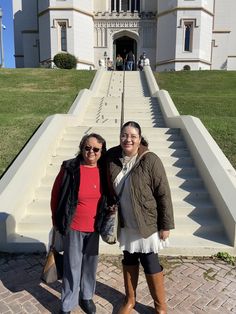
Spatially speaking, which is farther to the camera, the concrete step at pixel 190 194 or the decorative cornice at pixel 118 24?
the decorative cornice at pixel 118 24

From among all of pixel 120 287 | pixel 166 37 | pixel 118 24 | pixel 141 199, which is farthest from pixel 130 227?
pixel 118 24

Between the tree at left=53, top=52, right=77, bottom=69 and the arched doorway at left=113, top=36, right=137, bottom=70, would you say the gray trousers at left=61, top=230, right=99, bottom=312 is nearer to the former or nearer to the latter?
the tree at left=53, top=52, right=77, bottom=69

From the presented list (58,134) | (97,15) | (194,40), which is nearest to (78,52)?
(97,15)

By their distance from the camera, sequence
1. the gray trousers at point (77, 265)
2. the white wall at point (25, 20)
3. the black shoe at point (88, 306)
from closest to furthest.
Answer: the gray trousers at point (77, 265) < the black shoe at point (88, 306) < the white wall at point (25, 20)

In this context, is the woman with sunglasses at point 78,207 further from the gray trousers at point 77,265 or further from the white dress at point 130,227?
the white dress at point 130,227

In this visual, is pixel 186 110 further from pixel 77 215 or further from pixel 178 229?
pixel 77 215

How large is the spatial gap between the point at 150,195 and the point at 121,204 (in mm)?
282

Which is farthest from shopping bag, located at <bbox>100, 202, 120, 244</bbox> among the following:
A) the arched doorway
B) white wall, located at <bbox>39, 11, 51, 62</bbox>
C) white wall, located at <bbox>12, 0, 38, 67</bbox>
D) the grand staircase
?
white wall, located at <bbox>12, 0, 38, 67</bbox>

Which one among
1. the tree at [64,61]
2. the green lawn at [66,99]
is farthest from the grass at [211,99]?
the tree at [64,61]

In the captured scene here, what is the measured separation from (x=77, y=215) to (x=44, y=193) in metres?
2.90

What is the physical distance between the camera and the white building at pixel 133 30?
29828mm

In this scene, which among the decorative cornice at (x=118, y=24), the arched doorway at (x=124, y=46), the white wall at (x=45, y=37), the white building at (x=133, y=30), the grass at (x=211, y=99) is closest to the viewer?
the grass at (x=211, y=99)

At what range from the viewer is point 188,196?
598cm

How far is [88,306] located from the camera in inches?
136
